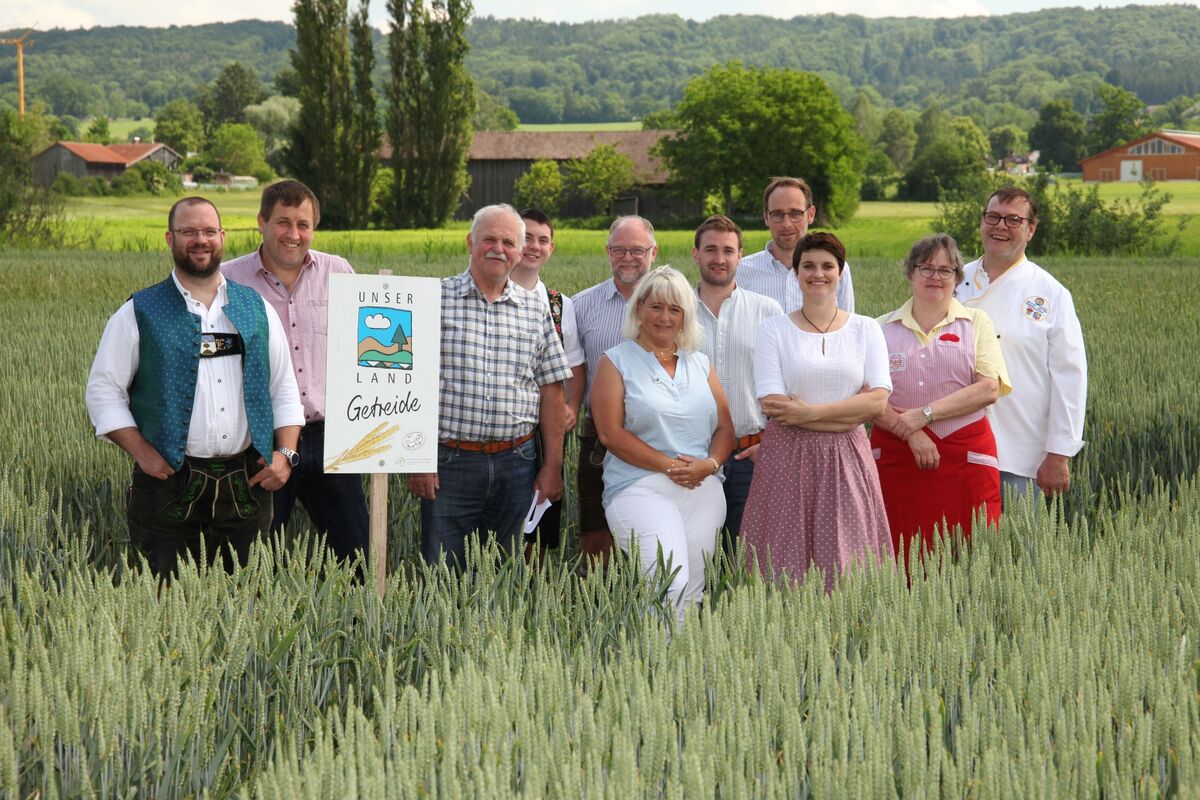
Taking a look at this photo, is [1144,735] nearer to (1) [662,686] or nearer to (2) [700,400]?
(1) [662,686]

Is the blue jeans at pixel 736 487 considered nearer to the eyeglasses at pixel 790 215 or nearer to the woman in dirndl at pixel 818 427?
the woman in dirndl at pixel 818 427

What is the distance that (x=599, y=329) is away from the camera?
5.34m

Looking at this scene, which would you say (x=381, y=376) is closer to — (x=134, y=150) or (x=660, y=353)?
(x=660, y=353)

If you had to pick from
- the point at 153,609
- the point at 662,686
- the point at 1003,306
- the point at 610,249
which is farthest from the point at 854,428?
the point at 153,609

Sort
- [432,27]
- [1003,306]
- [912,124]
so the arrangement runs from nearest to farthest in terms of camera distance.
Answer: [1003,306] < [432,27] < [912,124]

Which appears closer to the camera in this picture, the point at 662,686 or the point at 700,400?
the point at 662,686

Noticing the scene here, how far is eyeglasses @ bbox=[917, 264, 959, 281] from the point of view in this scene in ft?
15.9

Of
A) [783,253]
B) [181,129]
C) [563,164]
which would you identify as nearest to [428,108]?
[563,164]

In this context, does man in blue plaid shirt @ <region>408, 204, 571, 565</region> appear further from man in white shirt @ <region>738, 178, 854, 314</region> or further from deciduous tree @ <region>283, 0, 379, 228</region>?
deciduous tree @ <region>283, 0, 379, 228</region>

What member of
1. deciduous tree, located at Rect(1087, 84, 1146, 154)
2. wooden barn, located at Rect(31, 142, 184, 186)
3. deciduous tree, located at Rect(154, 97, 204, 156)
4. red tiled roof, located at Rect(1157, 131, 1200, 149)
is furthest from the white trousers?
deciduous tree, located at Rect(154, 97, 204, 156)

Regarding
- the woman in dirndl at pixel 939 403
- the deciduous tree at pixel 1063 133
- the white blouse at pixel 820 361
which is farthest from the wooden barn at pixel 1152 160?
the white blouse at pixel 820 361

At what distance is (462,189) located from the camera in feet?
174

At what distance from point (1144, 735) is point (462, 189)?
172ft

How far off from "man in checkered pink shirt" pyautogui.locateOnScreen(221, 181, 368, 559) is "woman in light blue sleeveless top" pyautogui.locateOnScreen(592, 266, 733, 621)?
1.12 meters
